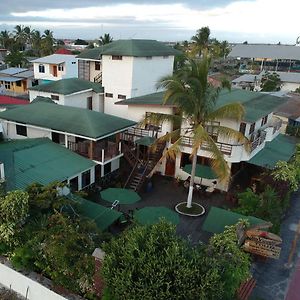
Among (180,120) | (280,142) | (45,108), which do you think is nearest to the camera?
(180,120)

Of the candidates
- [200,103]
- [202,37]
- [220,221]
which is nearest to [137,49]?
→ [200,103]

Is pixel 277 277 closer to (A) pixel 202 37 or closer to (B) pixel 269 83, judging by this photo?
(B) pixel 269 83

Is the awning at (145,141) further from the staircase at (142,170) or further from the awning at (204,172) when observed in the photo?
the awning at (204,172)

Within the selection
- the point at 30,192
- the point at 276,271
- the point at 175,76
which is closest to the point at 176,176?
the point at 175,76

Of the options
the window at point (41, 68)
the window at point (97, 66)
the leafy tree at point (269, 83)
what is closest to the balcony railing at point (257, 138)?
the window at point (97, 66)

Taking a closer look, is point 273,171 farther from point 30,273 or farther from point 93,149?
point 30,273

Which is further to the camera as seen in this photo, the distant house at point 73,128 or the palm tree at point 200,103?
the distant house at point 73,128

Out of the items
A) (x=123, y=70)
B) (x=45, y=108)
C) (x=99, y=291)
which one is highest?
(x=123, y=70)
